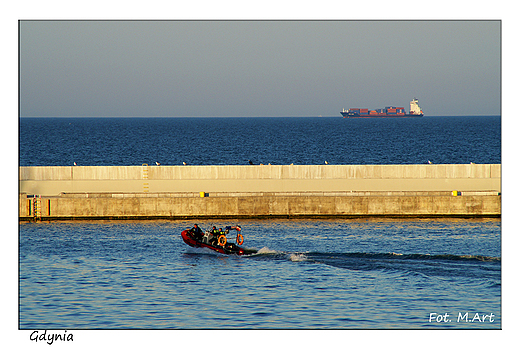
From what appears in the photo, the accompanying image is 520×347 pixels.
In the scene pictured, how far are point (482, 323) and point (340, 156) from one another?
284 ft

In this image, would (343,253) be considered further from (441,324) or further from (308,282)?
(441,324)

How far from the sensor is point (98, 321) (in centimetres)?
2747

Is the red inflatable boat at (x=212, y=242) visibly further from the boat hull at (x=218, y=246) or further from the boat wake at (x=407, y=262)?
the boat wake at (x=407, y=262)

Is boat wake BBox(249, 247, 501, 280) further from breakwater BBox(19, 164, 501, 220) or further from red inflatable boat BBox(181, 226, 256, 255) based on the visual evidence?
breakwater BBox(19, 164, 501, 220)

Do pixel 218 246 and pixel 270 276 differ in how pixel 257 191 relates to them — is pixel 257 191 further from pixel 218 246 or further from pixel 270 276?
pixel 270 276

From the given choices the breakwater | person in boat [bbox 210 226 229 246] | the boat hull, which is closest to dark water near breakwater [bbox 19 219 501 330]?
the boat hull

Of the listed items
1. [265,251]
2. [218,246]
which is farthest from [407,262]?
[218,246]

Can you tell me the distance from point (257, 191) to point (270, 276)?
1670 centimetres

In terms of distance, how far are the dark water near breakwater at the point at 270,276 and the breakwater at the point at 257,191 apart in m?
1.18

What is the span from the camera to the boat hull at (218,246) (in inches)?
1576

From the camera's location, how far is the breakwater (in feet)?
161

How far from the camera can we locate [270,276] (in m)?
35.0

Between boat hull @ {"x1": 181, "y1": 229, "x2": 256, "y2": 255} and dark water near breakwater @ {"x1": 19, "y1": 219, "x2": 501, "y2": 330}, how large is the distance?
56 cm
